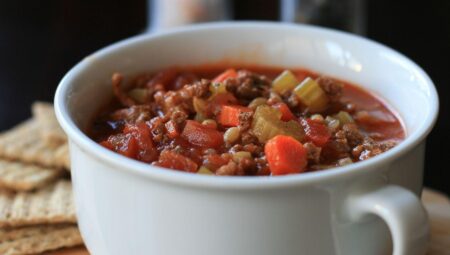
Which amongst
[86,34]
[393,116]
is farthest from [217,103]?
[86,34]

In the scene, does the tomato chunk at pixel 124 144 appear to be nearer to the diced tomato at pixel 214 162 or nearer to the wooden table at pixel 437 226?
the diced tomato at pixel 214 162

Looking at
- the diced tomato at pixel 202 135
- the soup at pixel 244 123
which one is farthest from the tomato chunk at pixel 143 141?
the diced tomato at pixel 202 135

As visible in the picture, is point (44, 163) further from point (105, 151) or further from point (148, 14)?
point (148, 14)

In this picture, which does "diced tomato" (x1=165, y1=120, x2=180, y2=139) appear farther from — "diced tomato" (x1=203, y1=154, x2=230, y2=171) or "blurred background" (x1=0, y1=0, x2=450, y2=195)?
"blurred background" (x1=0, y1=0, x2=450, y2=195)

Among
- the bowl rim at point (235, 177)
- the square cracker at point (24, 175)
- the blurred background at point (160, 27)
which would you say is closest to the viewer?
the bowl rim at point (235, 177)

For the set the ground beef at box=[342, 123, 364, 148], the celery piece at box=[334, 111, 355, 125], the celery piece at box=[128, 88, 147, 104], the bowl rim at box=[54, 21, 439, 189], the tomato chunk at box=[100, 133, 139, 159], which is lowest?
the celery piece at box=[128, 88, 147, 104]

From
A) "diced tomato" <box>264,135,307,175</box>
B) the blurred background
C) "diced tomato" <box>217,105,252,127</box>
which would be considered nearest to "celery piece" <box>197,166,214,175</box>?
"diced tomato" <box>264,135,307,175</box>
